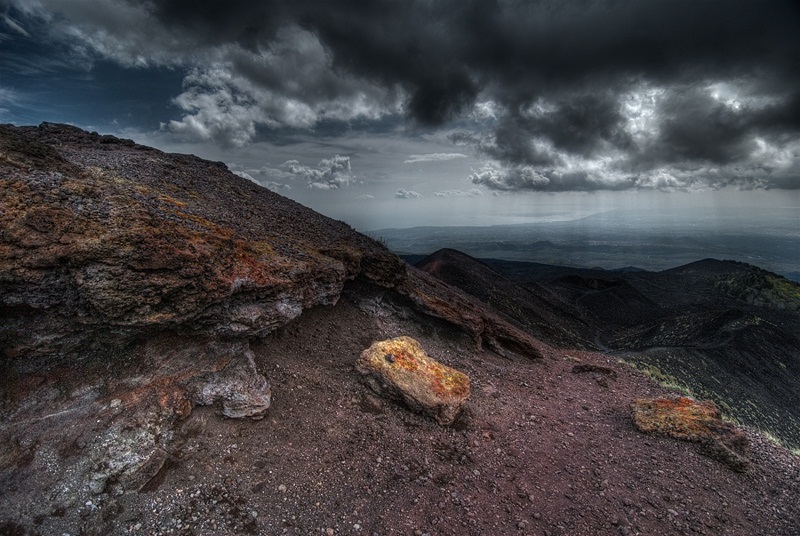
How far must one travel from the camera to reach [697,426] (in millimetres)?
11148

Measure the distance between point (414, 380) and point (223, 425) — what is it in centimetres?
578

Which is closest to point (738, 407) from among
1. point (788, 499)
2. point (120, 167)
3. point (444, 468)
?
point (788, 499)

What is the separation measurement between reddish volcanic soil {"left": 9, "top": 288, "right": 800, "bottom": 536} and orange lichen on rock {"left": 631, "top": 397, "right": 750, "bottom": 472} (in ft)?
1.08

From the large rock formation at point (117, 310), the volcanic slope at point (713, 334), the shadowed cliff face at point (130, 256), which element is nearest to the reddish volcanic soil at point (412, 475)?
the large rock formation at point (117, 310)

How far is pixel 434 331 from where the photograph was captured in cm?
1675

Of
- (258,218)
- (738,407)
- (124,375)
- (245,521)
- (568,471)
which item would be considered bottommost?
(738,407)

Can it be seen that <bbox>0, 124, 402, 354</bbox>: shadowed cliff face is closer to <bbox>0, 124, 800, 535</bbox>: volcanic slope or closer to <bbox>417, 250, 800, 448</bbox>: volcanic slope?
<bbox>0, 124, 800, 535</bbox>: volcanic slope

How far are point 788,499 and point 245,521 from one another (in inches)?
572

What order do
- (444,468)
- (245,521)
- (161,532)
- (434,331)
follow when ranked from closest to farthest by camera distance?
(161,532)
(245,521)
(444,468)
(434,331)

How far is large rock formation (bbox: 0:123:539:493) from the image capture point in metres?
7.37

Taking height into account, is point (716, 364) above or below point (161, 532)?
below

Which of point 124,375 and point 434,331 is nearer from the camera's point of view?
point 124,375

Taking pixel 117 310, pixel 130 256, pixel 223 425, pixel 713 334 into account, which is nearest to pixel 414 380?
pixel 223 425

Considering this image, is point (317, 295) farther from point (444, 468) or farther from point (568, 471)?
point (568, 471)
